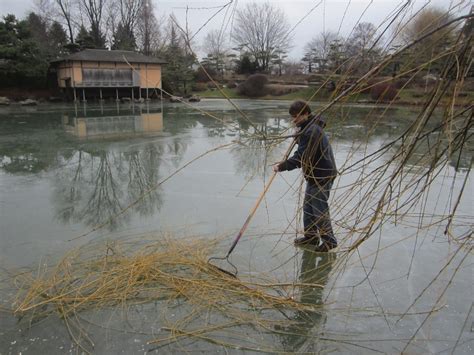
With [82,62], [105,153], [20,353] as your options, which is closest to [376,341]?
[20,353]

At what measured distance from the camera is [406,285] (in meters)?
3.23

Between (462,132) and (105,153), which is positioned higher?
(462,132)

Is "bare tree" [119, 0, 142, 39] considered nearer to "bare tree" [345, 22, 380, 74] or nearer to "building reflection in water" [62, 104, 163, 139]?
"building reflection in water" [62, 104, 163, 139]

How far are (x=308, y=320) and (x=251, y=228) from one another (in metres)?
1.79

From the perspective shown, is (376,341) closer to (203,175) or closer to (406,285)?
(406,285)

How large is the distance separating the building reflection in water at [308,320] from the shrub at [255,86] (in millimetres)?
30802

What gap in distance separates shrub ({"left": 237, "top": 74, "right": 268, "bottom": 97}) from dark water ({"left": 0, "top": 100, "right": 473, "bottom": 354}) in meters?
24.6

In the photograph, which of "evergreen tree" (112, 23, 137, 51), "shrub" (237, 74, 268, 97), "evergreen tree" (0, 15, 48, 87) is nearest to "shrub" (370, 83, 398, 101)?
"evergreen tree" (0, 15, 48, 87)

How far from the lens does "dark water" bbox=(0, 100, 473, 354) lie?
2.46 m

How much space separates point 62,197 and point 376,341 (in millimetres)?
4646

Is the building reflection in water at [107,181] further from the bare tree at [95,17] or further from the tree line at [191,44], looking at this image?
the bare tree at [95,17]

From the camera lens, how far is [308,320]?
2.76 metres

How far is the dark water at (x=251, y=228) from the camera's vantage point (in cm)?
246

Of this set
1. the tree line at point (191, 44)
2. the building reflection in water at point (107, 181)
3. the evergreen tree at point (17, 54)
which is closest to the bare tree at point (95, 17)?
the tree line at point (191, 44)
